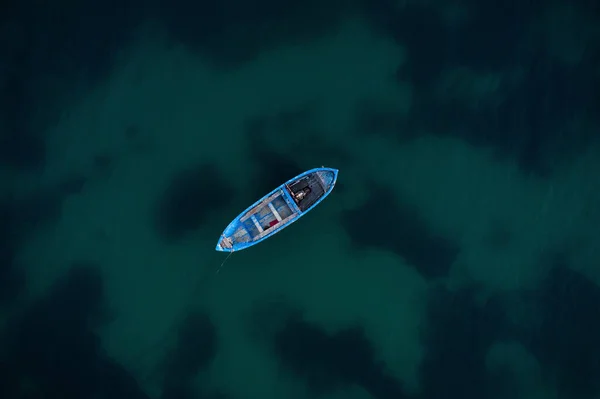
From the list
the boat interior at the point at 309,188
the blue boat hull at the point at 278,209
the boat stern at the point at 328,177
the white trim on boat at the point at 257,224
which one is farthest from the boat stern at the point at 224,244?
the boat stern at the point at 328,177

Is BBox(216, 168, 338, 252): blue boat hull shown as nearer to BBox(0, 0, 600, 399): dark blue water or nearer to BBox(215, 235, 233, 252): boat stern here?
BBox(215, 235, 233, 252): boat stern

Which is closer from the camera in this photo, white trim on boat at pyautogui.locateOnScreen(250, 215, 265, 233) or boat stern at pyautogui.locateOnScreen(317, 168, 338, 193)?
boat stern at pyautogui.locateOnScreen(317, 168, 338, 193)

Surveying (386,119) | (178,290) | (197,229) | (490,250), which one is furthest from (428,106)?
(178,290)

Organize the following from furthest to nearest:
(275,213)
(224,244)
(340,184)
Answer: (340,184), (275,213), (224,244)

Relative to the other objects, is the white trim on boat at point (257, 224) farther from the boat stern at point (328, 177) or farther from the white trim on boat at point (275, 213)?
the boat stern at point (328, 177)

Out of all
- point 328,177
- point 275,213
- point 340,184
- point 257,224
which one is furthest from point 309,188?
point 257,224

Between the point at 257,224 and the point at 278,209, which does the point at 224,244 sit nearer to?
the point at 257,224

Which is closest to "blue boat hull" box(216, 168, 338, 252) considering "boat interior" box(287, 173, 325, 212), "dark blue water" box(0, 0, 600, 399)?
"boat interior" box(287, 173, 325, 212)

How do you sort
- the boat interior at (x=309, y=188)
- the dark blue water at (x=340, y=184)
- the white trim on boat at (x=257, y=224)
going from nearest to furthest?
the dark blue water at (x=340, y=184), the boat interior at (x=309, y=188), the white trim on boat at (x=257, y=224)
